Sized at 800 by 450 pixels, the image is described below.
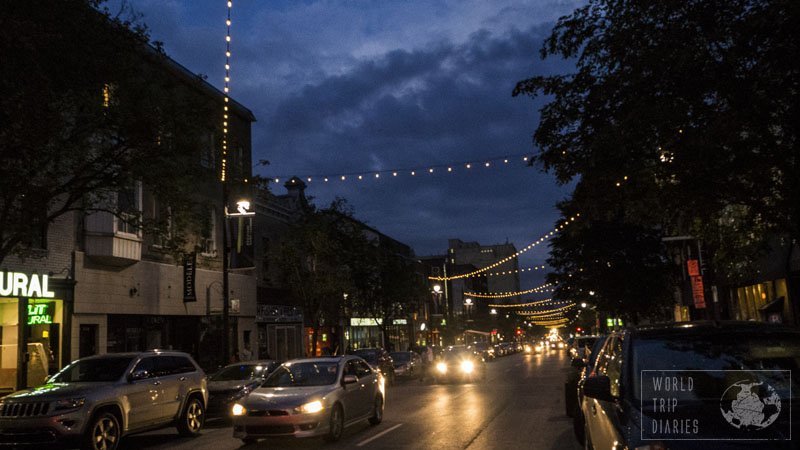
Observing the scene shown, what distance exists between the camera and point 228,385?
17.3m

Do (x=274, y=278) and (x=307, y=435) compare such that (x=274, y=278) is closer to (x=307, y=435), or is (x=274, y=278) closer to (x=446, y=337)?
(x=307, y=435)

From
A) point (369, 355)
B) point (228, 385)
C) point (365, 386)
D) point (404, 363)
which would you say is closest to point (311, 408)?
point (365, 386)

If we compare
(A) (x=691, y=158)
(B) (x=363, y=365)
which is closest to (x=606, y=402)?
(A) (x=691, y=158)

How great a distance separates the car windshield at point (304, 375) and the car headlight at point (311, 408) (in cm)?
103

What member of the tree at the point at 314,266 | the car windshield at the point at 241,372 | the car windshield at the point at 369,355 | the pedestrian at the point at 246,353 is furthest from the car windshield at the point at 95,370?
the tree at the point at 314,266

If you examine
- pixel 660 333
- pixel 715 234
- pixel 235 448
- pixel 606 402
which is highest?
pixel 715 234

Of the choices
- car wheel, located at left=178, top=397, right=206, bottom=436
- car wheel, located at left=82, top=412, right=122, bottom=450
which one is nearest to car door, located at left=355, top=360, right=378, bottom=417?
car wheel, located at left=178, top=397, right=206, bottom=436

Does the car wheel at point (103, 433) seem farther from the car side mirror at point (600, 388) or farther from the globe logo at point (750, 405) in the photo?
the globe logo at point (750, 405)

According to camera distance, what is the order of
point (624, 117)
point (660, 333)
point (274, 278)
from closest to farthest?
point (660, 333) < point (624, 117) < point (274, 278)

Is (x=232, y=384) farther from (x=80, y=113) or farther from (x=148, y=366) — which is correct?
(x=80, y=113)

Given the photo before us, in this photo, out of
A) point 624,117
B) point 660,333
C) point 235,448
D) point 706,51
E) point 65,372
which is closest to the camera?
point 660,333

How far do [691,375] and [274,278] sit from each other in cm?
3224

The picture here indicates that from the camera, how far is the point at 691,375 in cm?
571

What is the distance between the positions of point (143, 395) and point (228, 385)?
13.9 feet
